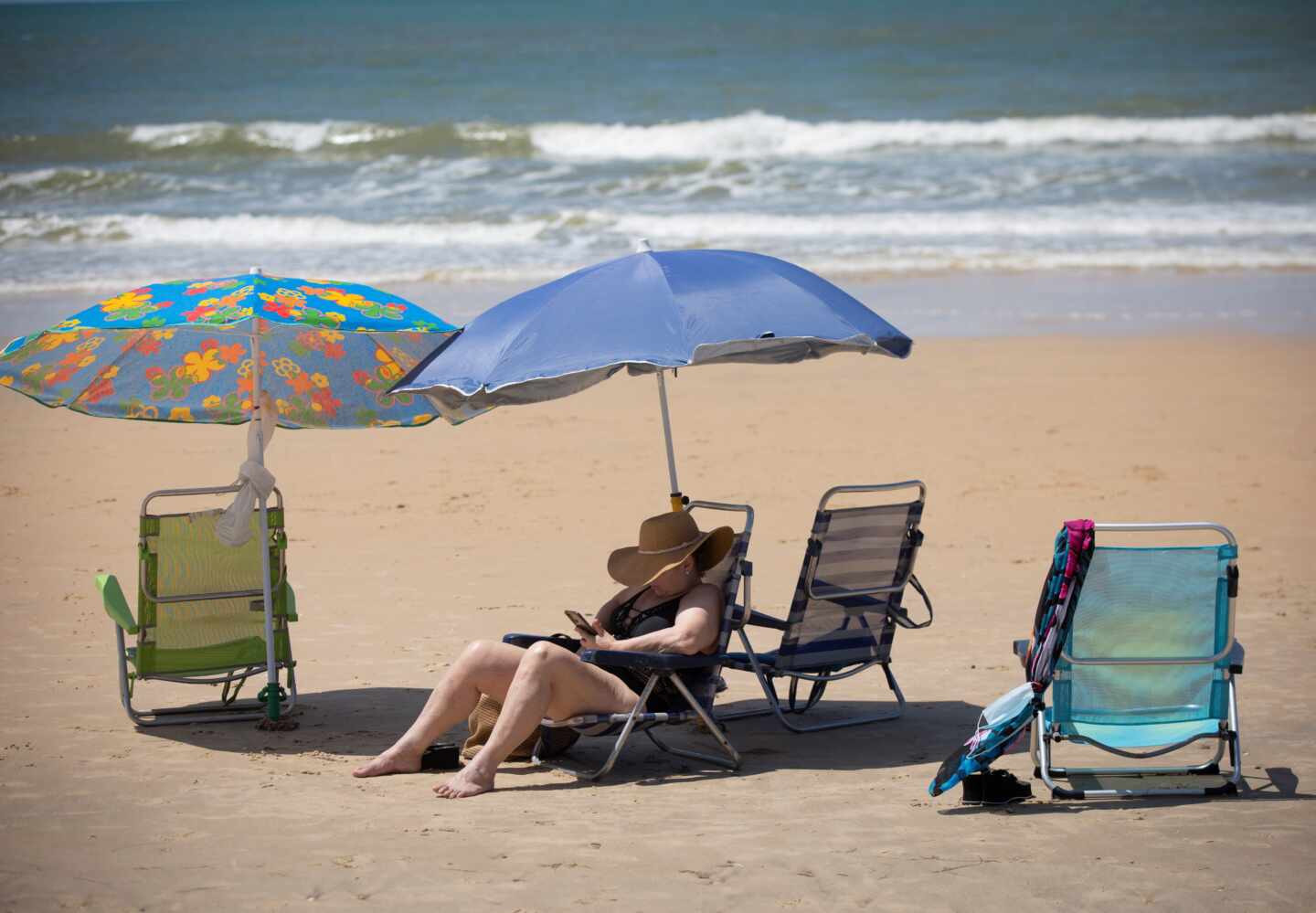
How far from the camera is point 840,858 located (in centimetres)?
396

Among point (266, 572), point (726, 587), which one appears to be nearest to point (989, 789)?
point (726, 587)

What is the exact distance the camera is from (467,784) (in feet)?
15.2

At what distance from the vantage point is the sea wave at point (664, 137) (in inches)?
1137

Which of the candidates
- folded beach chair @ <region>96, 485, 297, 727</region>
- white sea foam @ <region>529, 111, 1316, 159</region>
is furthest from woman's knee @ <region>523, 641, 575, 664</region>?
white sea foam @ <region>529, 111, 1316, 159</region>

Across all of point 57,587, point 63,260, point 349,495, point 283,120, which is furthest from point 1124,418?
point 283,120

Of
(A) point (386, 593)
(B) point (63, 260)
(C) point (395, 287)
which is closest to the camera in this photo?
(A) point (386, 593)

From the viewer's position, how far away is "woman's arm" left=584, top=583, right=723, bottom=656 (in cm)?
494

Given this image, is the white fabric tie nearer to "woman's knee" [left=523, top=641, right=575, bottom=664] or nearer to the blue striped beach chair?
"woman's knee" [left=523, top=641, right=575, bottom=664]

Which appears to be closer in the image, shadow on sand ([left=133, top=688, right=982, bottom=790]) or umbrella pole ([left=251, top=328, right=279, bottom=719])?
shadow on sand ([left=133, top=688, right=982, bottom=790])

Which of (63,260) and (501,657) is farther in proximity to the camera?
(63,260)

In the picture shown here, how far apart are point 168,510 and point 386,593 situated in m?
2.32

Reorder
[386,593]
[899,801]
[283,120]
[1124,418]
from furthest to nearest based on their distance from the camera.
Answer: [283,120] < [1124,418] < [386,593] < [899,801]

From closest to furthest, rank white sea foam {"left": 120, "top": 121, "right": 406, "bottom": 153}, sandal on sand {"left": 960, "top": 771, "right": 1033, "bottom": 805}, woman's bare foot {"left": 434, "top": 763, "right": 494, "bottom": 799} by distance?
sandal on sand {"left": 960, "top": 771, "right": 1033, "bottom": 805} < woman's bare foot {"left": 434, "top": 763, "right": 494, "bottom": 799} < white sea foam {"left": 120, "top": 121, "right": 406, "bottom": 153}

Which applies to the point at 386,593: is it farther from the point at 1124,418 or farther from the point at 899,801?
the point at 1124,418
